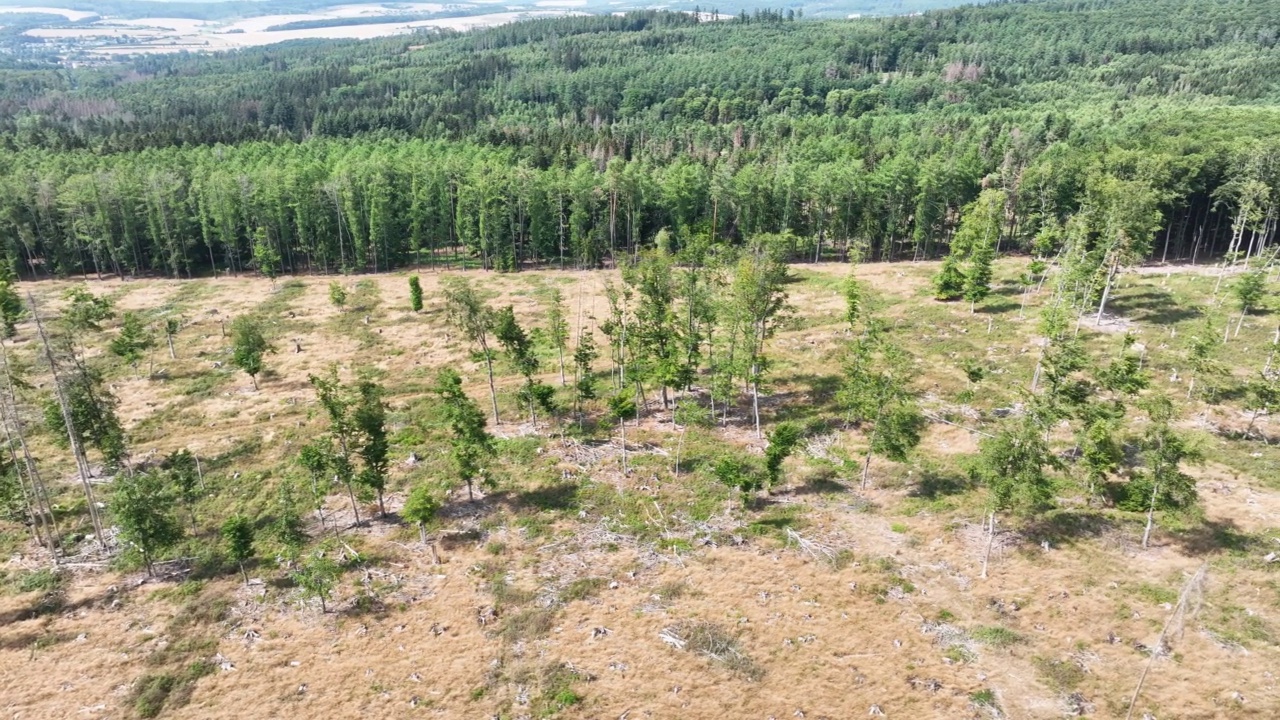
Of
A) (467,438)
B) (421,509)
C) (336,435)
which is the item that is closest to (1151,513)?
(467,438)

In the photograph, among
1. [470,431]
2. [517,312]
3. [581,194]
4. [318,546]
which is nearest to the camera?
[318,546]

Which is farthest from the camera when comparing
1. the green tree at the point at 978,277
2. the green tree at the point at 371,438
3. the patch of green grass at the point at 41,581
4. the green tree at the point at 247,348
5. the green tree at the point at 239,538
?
the green tree at the point at 978,277

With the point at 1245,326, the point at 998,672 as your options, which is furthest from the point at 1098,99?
the point at 998,672

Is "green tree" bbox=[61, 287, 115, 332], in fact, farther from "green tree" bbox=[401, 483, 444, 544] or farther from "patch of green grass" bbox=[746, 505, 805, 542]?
"patch of green grass" bbox=[746, 505, 805, 542]

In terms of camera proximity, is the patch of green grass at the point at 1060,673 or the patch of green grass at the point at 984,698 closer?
the patch of green grass at the point at 984,698

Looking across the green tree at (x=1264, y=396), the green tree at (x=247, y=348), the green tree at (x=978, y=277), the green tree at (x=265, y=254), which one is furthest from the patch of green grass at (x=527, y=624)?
the green tree at (x=265, y=254)

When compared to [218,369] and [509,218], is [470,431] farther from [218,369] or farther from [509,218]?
[509,218]

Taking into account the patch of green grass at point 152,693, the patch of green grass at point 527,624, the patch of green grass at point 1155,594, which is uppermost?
the patch of green grass at point 1155,594

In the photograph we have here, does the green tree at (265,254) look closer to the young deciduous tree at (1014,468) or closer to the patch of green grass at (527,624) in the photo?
the patch of green grass at (527,624)

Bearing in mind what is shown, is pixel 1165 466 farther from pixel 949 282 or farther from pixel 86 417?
pixel 86 417
